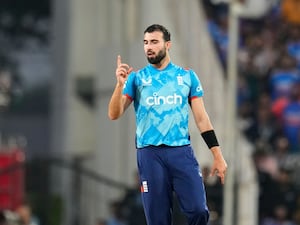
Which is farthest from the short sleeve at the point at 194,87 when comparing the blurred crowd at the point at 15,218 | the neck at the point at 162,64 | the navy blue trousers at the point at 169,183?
the blurred crowd at the point at 15,218

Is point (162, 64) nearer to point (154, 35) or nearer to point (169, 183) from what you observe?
point (154, 35)

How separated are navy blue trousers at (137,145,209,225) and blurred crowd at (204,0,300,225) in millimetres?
9415

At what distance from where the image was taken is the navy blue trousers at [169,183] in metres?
12.8

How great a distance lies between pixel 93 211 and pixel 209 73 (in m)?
3.84

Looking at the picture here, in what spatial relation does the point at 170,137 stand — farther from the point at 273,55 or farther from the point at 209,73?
the point at 273,55

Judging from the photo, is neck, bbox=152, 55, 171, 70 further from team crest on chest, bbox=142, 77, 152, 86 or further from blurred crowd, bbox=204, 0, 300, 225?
blurred crowd, bbox=204, 0, 300, 225

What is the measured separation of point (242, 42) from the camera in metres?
27.0

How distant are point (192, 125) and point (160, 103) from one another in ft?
32.7

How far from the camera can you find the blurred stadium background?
72.3 feet

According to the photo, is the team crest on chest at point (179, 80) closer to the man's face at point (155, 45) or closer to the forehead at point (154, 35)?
the man's face at point (155, 45)

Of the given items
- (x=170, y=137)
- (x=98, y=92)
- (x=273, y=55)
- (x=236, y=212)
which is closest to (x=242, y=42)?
(x=273, y=55)

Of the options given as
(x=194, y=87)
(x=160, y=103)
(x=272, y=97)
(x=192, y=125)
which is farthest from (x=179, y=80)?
(x=272, y=97)

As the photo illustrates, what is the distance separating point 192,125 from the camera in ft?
74.4

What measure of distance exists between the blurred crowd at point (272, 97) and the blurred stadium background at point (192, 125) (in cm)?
2
